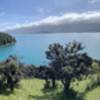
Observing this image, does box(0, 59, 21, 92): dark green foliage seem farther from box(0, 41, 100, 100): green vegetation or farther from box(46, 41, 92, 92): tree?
box(46, 41, 92, 92): tree

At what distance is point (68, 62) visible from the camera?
54625 mm

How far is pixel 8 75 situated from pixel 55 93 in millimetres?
9338

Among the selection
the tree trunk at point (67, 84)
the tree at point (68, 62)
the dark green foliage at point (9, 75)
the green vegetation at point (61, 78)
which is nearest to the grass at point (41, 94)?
the green vegetation at point (61, 78)

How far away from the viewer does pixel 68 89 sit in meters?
54.4

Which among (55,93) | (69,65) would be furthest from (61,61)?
(55,93)

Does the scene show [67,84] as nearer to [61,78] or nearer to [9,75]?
[61,78]

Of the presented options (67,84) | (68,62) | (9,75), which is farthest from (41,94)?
(68,62)

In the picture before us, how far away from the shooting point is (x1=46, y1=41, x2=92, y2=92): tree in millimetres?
53188

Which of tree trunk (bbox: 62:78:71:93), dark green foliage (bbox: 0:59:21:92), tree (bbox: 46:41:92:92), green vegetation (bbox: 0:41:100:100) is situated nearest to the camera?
green vegetation (bbox: 0:41:100:100)

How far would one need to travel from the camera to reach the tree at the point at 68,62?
174 ft

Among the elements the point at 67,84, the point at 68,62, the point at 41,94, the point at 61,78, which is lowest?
the point at 41,94

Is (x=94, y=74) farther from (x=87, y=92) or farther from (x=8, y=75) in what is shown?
(x=8, y=75)

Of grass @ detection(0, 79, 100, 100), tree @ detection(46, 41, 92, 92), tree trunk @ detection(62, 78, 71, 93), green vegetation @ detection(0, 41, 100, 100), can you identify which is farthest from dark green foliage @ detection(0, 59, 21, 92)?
tree trunk @ detection(62, 78, 71, 93)

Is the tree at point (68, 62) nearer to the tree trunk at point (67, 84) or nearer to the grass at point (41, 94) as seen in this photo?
the tree trunk at point (67, 84)
